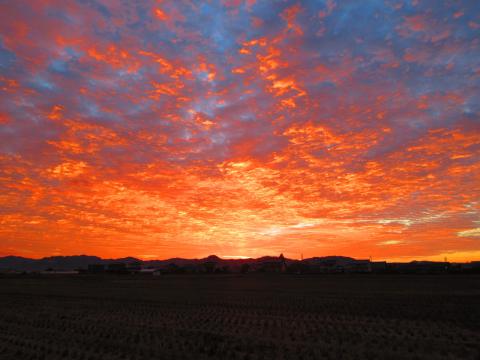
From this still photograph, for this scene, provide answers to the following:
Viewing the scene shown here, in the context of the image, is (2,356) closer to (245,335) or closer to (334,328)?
(245,335)

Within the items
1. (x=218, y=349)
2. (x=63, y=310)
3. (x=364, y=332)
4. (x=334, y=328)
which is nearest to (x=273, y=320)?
(x=334, y=328)

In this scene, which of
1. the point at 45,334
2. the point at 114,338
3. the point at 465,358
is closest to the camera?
the point at 465,358

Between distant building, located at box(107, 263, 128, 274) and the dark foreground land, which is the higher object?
distant building, located at box(107, 263, 128, 274)

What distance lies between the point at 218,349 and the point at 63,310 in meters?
16.7

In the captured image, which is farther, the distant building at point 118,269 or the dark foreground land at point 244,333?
the distant building at point 118,269

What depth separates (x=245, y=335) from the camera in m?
15.8

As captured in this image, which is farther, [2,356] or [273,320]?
[273,320]

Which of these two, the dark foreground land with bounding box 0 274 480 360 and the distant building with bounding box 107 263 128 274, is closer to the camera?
the dark foreground land with bounding box 0 274 480 360

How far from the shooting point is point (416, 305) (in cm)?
2734

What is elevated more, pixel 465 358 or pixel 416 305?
pixel 416 305

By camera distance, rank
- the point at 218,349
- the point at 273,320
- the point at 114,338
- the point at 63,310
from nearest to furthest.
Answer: the point at 218,349 < the point at 114,338 < the point at 273,320 < the point at 63,310

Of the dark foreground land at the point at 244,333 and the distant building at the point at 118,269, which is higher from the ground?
the distant building at the point at 118,269

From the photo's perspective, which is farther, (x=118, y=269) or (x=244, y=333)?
(x=118, y=269)

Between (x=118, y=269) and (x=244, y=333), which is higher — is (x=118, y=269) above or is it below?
above
